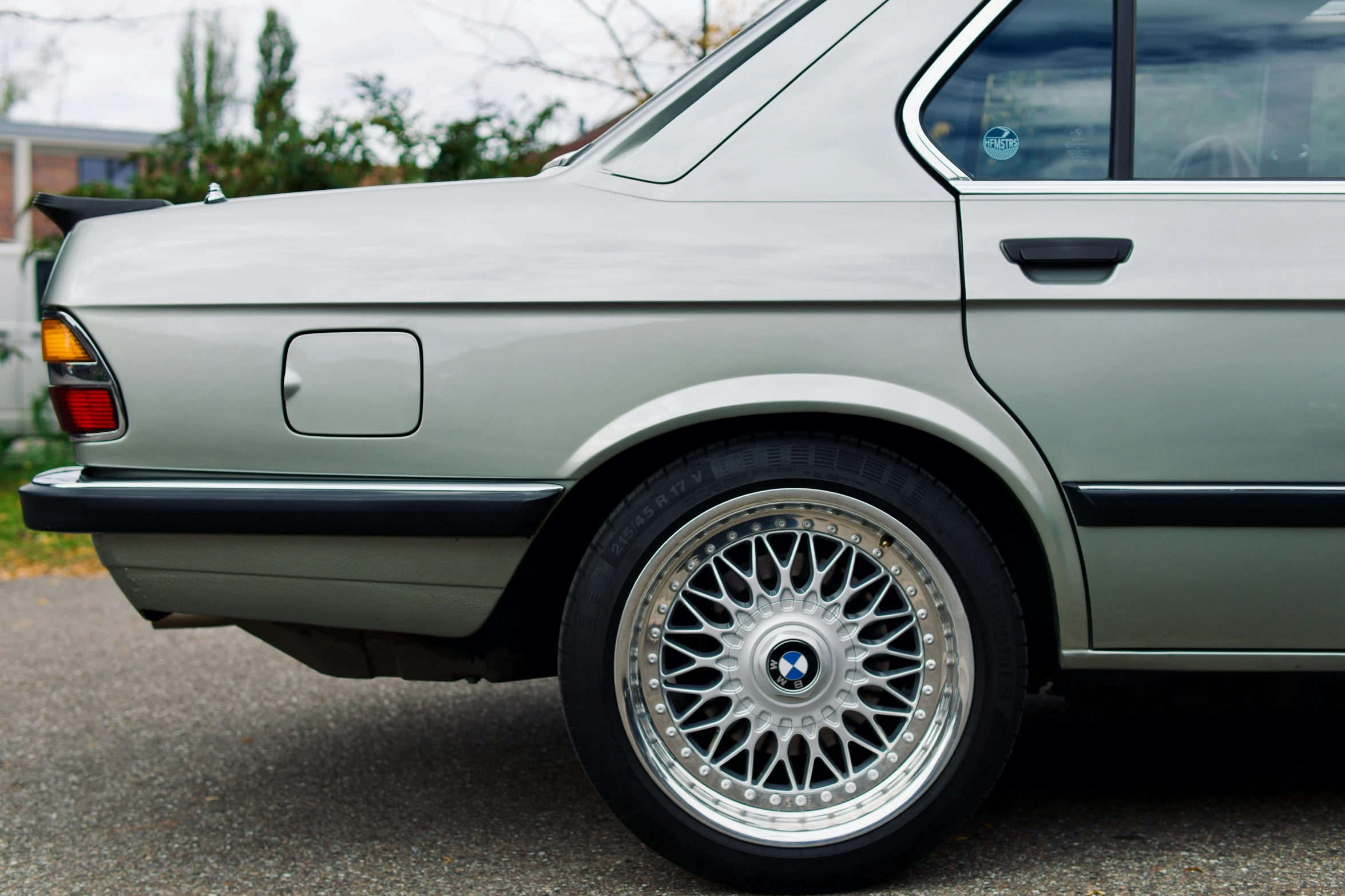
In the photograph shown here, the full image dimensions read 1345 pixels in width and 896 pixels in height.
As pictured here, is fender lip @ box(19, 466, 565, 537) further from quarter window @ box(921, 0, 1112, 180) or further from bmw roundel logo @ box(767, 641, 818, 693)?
quarter window @ box(921, 0, 1112, 180)

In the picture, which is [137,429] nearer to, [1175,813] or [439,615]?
[439,615]

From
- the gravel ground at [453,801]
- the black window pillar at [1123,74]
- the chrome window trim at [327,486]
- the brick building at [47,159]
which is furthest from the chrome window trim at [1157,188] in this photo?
the brick building at [47,159]

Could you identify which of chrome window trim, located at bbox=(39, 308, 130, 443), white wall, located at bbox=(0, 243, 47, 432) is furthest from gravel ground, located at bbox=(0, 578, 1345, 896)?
white wall, located at bbox=(0, 243, 47, 432)

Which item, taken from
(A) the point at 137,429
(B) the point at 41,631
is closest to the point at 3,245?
(B) the point at 41,631

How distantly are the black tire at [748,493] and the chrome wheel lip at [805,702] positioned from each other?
0.05 ft

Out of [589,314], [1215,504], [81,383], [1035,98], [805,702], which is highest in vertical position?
[1035,98]

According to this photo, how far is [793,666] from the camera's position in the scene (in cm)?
193

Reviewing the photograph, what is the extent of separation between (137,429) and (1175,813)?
2180mm

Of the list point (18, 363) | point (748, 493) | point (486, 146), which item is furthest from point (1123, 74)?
point (18, 363)

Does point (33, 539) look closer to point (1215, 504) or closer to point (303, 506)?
point (303, 506)

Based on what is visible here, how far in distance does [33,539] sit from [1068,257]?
5.99m

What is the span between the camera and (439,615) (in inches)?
75.4

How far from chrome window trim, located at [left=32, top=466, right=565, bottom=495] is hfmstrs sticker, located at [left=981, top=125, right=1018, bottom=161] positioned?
3.19ft

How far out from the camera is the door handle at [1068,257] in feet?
5.90
